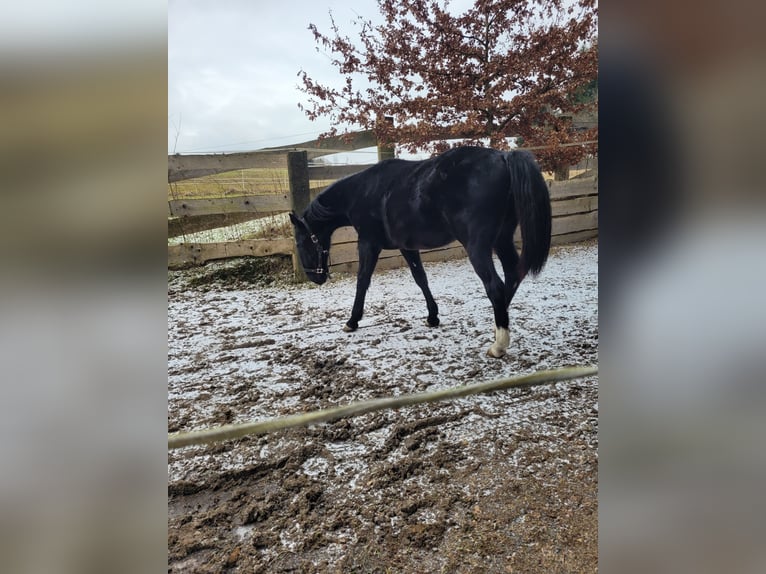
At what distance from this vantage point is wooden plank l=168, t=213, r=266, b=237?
1.98 m

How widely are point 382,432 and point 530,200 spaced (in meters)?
1.12

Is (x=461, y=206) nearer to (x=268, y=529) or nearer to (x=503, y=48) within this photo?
(x=503, y=48)

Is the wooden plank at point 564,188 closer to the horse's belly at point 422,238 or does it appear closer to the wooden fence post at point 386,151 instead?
the horse's belly at point 422,238

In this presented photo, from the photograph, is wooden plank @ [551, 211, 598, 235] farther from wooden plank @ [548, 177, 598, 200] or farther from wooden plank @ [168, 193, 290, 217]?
wooden plank @ [168, 193, 290, 217]

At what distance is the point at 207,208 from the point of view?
2.04m

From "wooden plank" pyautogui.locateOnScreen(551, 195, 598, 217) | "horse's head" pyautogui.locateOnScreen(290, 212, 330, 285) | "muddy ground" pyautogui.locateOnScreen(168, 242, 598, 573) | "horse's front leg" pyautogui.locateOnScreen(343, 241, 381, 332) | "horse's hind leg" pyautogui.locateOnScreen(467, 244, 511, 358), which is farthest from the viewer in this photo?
"horse's head" pyautogui.locateOnScreen(290, 212, 330, 285)

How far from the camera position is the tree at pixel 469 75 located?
5.62ft

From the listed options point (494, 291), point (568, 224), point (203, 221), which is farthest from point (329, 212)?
point (568, 224)

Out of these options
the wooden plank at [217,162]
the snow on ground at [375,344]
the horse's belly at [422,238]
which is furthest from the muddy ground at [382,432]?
the wooden plank at [217,162]

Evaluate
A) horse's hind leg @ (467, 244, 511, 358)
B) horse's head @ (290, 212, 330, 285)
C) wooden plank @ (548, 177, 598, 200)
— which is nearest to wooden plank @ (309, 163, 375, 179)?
horse's head @ (290, 212, 330, 285)

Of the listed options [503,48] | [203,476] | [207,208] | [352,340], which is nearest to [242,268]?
[207,208]

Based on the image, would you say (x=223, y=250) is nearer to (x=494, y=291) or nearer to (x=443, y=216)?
(x=443, y=216)
